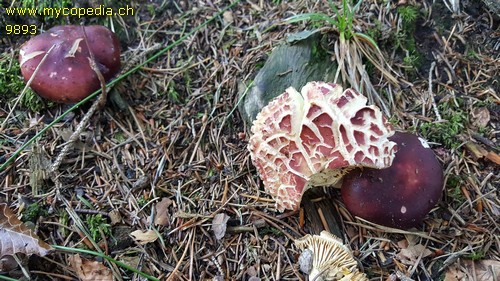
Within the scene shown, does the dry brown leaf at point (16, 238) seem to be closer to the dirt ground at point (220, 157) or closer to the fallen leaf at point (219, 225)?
the dirt ground at point (220, 157)

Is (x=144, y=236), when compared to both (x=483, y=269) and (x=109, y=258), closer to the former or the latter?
(x=109, y=258)

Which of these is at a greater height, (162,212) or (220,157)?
(220,157)

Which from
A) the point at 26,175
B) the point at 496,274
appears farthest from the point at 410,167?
the point at 26,175

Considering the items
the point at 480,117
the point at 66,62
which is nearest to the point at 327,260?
the point at 480,117

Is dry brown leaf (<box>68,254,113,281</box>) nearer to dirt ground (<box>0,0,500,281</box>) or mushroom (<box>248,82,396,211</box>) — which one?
dirt ground (<box>0,0,500,281</box>)

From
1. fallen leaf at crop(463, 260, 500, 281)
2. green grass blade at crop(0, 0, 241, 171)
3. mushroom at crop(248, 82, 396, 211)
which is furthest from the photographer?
green grass blade at crop(0, 0, 241, 171)

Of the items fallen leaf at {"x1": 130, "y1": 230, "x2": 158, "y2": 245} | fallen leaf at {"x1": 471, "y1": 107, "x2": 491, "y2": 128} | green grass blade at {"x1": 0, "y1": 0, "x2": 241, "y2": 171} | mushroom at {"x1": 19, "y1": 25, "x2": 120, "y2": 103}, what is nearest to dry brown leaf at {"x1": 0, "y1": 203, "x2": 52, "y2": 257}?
A: green grass blade at {"x1": 0, "y1": 0, "x2": 241, "y2": 171}
